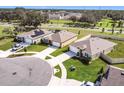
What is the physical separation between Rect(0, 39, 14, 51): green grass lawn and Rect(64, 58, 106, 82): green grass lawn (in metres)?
13.9

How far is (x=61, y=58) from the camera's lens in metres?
29.3

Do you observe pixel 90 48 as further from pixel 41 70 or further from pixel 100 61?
pixel 41 70

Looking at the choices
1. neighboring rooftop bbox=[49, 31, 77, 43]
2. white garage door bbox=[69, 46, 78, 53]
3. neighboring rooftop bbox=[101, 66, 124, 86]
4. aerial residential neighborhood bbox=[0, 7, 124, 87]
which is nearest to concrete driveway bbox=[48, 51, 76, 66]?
aerial residential neighborhood bbox=[0, 7, 124, 87]

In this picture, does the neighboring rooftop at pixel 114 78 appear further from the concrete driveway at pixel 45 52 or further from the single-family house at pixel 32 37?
the single-family house at pixel 32 37

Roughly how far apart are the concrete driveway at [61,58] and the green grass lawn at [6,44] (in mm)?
11178

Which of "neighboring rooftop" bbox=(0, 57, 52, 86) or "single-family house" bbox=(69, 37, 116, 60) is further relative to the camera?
"single-family house" bbox=(69, 37, 116, 60)

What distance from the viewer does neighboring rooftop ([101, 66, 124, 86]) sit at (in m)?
18.1

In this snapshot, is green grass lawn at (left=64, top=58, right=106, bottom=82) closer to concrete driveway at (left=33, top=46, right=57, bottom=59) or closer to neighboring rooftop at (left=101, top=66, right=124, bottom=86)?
neighboring rooftop at (left=101, top=66, right=124, bottom=86)

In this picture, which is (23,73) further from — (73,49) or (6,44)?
(6,44)

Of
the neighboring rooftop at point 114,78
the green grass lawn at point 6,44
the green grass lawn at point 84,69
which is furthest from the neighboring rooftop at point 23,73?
the green grass lawn at point 6,44

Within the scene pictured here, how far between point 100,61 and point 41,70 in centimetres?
999

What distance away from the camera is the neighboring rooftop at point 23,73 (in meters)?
19.4

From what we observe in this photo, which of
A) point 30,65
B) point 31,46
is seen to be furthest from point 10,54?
point 30,65

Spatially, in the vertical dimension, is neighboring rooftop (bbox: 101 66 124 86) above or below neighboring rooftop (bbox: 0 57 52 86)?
above
